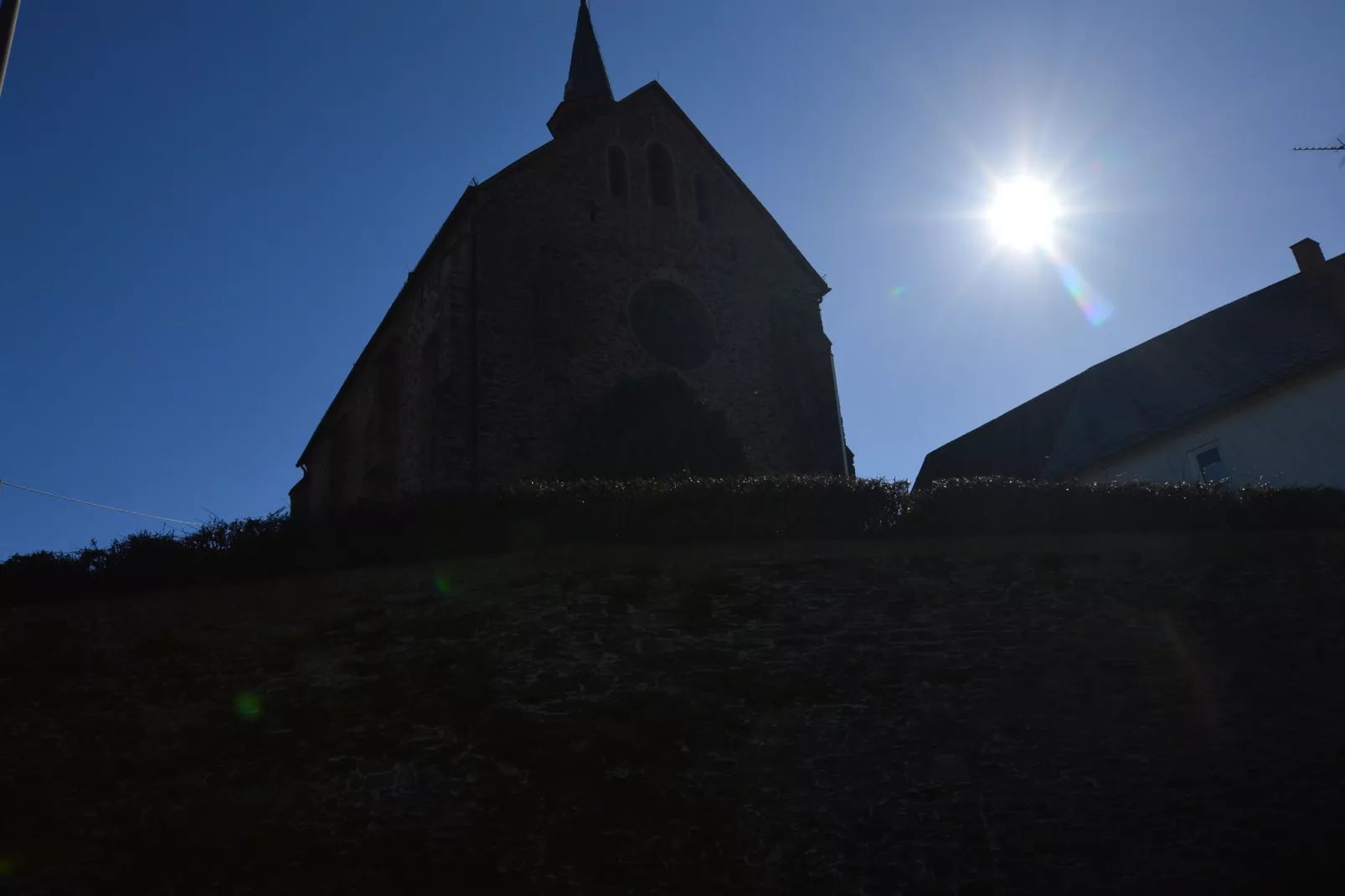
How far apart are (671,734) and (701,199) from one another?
15911 mm

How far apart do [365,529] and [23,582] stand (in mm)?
3457

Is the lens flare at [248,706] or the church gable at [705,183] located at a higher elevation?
the church gable at [705,183]

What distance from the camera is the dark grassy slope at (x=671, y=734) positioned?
Answer: 891 centimetres

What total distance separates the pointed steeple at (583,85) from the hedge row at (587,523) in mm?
22162

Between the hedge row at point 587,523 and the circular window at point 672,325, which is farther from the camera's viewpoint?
the circular window at point 672,325

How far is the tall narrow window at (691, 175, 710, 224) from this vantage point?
22719mm

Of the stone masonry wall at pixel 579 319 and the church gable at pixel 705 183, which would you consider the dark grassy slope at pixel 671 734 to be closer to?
the stone masonry wall at pixel 579 319

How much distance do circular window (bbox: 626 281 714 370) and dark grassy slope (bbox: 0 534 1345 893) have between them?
33.9 feet

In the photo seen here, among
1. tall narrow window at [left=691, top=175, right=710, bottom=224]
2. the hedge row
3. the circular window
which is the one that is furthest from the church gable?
the hedge row

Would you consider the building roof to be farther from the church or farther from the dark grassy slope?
the dark grassy slope

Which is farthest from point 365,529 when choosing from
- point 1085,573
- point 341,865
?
point 1085,573

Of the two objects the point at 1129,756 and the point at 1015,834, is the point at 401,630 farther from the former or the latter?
the point at 1129,756

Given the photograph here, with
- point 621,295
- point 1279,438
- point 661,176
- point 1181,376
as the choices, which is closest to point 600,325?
point 621,295

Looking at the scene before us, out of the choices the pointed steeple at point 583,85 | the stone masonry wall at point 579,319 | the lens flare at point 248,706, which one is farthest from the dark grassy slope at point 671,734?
the pointed steeple at point 583,85
